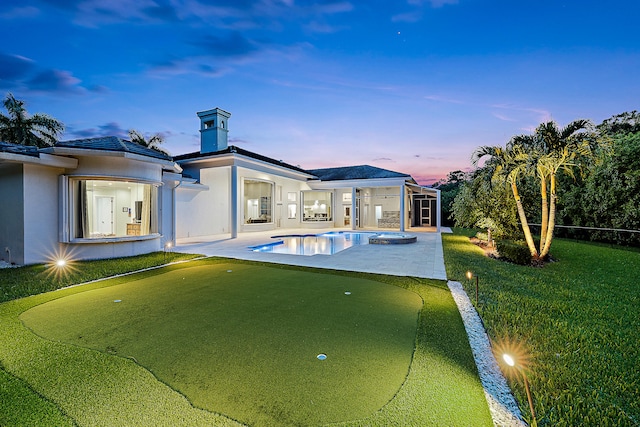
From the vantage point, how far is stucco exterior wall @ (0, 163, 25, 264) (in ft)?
26.4

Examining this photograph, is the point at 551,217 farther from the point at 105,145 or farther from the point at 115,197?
the point at 115,197

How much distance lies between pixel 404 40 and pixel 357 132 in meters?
9.86

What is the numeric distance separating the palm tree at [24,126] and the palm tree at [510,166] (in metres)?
26.2

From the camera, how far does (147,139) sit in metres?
25.9

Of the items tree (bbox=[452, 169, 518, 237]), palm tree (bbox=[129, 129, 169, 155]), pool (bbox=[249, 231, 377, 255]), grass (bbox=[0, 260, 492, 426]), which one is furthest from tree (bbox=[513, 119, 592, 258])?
palm tree (bbox=[129, 129, 169, 155])

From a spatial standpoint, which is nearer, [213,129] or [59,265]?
[59,265]

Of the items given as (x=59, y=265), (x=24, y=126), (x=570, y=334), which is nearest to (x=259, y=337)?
(x=570, y=334)

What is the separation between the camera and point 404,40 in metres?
11.4

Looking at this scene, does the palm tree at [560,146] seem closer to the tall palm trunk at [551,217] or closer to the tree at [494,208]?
the tall palm trunk at [551,217]

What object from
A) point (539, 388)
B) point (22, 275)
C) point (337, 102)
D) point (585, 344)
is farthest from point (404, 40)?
point (22, 275)

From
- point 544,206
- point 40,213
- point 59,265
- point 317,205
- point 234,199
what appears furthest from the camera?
point 317,205

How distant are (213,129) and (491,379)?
1961 cm

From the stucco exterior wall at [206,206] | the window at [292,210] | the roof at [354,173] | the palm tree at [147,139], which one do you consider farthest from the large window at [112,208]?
the palm tree at [147,139]

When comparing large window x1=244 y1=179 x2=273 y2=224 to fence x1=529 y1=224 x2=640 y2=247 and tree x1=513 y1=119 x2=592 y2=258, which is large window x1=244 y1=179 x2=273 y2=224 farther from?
fence x1=529 y1=224 x2=640 y2=247
